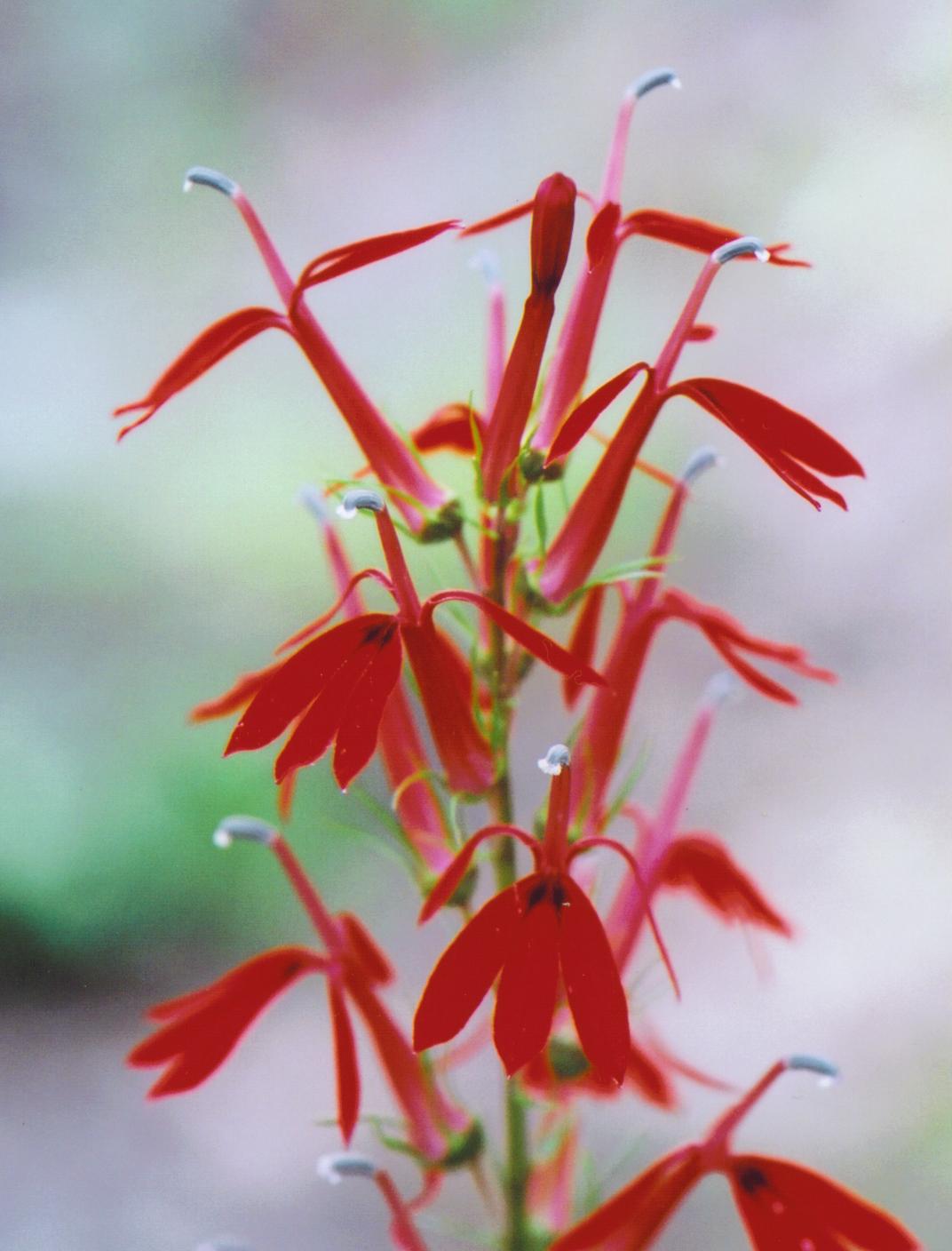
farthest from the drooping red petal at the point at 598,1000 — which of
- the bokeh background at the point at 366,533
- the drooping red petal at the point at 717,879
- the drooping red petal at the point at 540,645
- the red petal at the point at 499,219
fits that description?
the bokeh background at the point at 366,533

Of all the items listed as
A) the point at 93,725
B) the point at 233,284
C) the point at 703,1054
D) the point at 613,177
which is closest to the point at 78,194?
the point at 233,284

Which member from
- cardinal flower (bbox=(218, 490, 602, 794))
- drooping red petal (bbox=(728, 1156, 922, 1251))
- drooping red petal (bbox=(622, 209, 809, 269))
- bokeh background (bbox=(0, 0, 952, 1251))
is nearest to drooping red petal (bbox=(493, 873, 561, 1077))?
cardinal flower (bbox=(218, 490, 602, 794))

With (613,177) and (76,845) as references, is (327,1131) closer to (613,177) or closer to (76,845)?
(76,845)

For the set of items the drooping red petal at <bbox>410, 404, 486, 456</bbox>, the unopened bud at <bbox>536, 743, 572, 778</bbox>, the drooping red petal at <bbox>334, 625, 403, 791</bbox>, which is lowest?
the unopened bud at <bbox>536, 743, 572, 778</bbox>

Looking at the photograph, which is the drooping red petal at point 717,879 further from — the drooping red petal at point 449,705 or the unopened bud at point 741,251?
the unopened bud at point 741,251

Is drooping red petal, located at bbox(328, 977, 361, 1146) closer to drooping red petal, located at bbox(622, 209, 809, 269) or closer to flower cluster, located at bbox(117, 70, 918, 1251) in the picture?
flower cluster, located at bbox(117, 70, 918, 1251)

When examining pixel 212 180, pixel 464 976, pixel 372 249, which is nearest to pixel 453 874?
pixel 464 976
